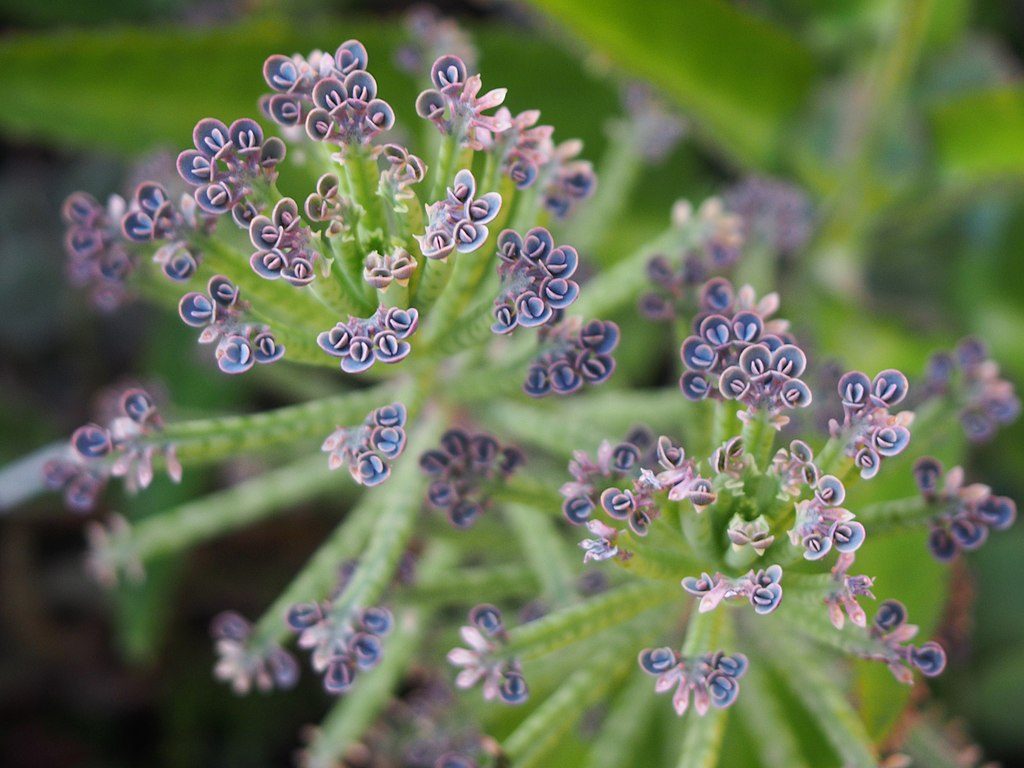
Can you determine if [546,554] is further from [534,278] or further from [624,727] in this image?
[534,278]

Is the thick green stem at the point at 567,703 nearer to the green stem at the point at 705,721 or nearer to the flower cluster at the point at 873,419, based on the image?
the green stem at the point at 705,721

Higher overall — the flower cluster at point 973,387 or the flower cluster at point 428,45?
the flower cluster at point 428,45

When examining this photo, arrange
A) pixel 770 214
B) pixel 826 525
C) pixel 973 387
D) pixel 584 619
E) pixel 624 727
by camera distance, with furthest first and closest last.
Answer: pixel 770 214 < pixel 624 727 < pixel 973 387 < pixel 584 619 < pixel 826 525

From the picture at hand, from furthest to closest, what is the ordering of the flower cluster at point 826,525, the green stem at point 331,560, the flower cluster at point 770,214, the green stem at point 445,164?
1. the flower cluster at point 770,214
2. the green stem at point 331,560
3. the green stem at point 445,164
4. the flower cluster at point 826,525

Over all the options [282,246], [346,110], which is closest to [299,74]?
[346,110]

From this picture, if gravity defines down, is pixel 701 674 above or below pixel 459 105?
below

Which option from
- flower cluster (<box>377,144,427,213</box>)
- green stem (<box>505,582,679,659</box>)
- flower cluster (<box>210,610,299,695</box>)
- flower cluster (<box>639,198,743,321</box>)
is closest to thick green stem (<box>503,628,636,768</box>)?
green stem (<box>505,582,679,659</box>)

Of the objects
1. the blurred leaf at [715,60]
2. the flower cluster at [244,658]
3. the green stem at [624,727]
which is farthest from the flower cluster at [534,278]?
the blurred leaf at [715,60]

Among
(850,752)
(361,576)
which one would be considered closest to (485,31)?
(361,576)
